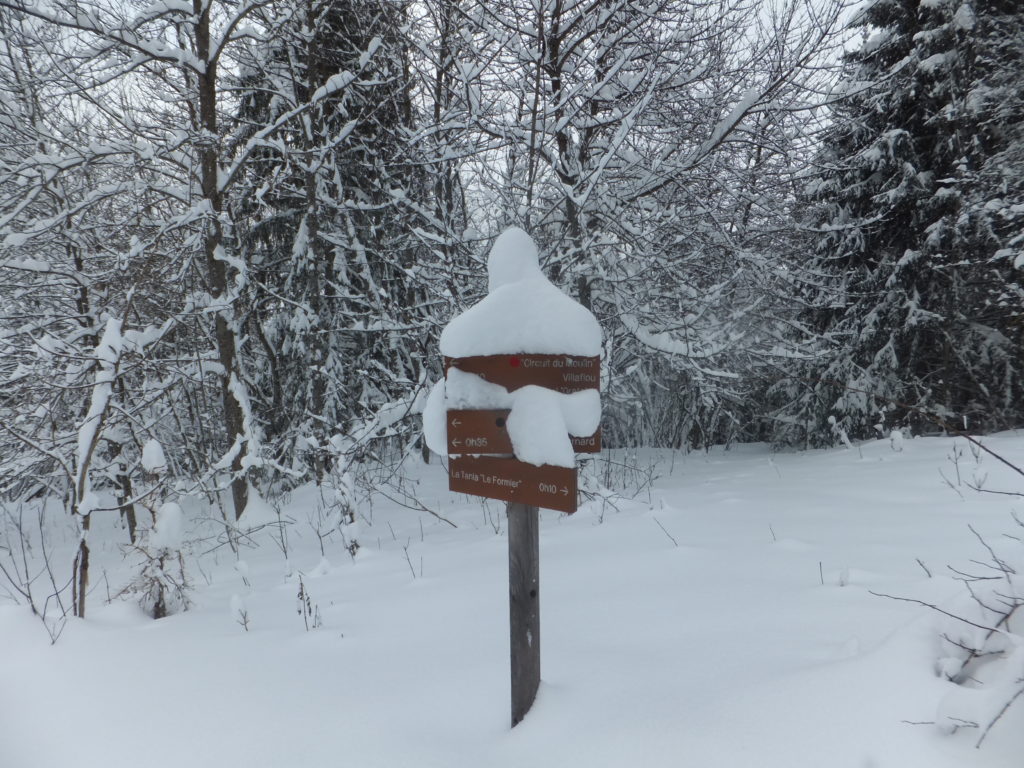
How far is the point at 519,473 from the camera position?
1.96 meters

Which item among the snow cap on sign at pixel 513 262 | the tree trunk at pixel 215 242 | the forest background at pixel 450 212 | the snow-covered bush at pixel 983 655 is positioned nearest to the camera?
the snow-covered bush at pixel 983 655

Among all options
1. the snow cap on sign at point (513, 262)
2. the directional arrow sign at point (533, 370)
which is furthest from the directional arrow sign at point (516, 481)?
the snow cap on sign at point (513, 262)

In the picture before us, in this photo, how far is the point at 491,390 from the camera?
204 centimetres

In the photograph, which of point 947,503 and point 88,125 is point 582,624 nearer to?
point 947,503

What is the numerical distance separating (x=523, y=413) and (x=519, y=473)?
0.21 meters

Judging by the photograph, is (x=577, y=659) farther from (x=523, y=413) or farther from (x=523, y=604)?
(x=523, y=413)

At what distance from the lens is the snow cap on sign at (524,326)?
2000 millimetres

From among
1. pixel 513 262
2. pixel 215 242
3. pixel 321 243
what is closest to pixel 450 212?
pixel 215 242

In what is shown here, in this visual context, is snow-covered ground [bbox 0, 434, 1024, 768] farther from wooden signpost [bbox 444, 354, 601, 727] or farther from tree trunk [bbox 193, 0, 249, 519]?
tree trunk [bbox 193, 0, 249, 519]

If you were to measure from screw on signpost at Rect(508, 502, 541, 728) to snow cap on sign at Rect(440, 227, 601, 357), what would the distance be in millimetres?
597

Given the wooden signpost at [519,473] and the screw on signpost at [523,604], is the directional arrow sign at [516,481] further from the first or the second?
the screw on signpost at [523,604]

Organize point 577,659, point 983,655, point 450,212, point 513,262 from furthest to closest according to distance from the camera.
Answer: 1. point 450,212
2. point 577,659
3. point 513,262
4. point 983,655

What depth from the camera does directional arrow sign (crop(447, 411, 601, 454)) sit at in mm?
2008

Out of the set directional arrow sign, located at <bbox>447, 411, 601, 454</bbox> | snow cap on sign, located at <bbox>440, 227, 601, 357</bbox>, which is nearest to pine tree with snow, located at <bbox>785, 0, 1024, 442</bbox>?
snow cap on sign, located at <bbox>440, 227, 601, 357</bbox>
